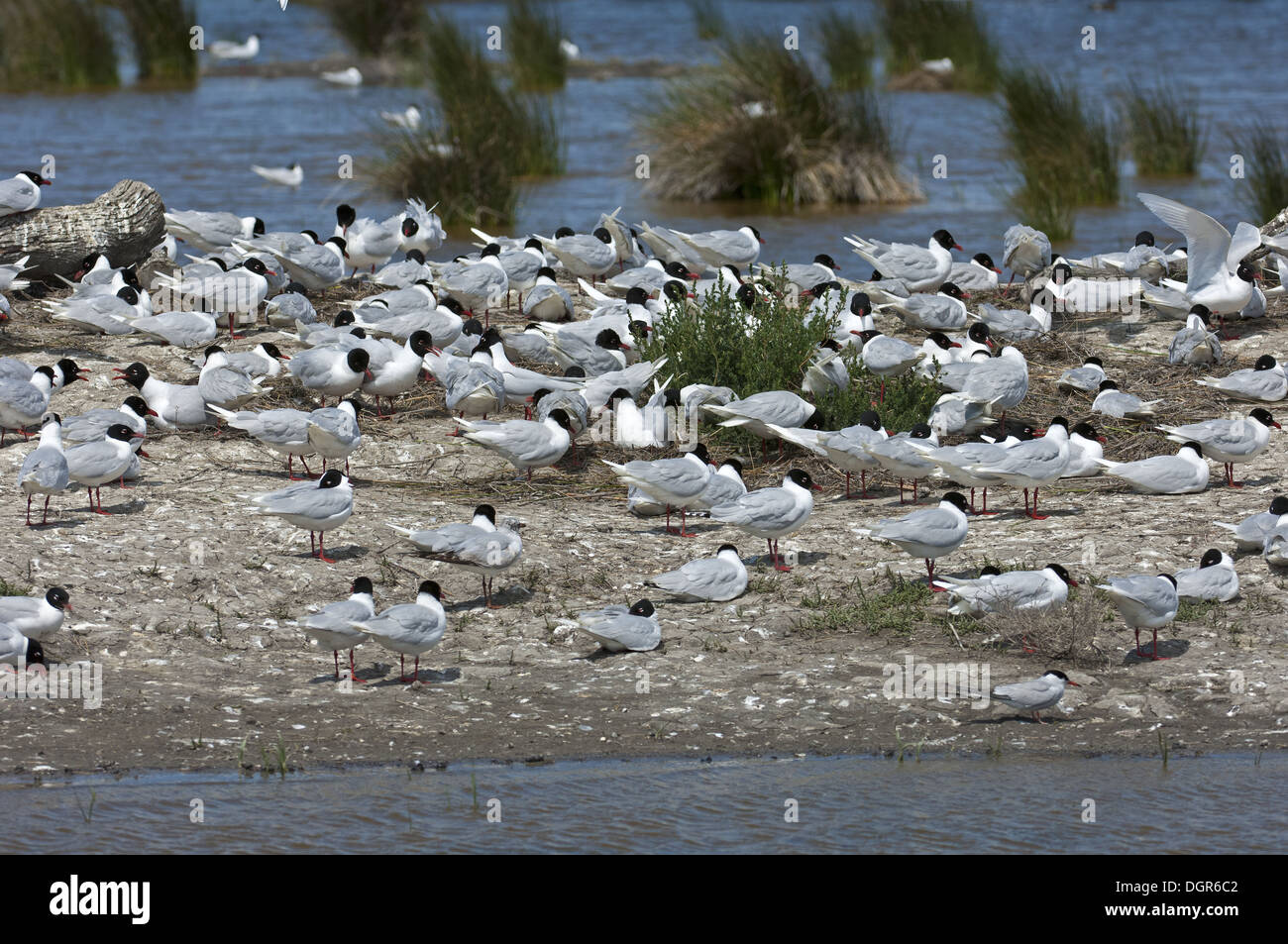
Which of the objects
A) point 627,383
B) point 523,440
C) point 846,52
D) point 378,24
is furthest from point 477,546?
point 378,24

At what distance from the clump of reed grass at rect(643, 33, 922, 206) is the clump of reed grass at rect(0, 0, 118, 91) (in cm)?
1671

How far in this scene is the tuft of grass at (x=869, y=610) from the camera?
751 cm

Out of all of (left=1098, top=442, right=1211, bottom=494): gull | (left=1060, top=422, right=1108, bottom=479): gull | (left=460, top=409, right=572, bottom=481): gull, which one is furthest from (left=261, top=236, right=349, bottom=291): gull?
(left=1098, top=442, right=1211, bottom=494): gull

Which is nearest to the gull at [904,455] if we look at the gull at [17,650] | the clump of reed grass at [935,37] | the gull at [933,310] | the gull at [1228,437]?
the gull at [1228,437]

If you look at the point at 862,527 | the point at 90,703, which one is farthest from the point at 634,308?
the point at 90,703

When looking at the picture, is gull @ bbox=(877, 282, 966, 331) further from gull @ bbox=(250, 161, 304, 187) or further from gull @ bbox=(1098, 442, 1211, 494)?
gull @ bbox=(250, 161, 304, 187)

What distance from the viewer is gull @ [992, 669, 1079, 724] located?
654cm

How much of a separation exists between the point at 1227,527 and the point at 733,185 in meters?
12.8

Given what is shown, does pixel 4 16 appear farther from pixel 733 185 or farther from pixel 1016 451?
pixel 1016 451

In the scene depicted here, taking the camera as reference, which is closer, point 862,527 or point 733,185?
point 862,527

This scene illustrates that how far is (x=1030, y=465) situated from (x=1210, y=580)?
1292mm

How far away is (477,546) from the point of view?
773cm

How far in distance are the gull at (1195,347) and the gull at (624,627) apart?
569 centimetres

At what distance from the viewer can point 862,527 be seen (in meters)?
8.59
